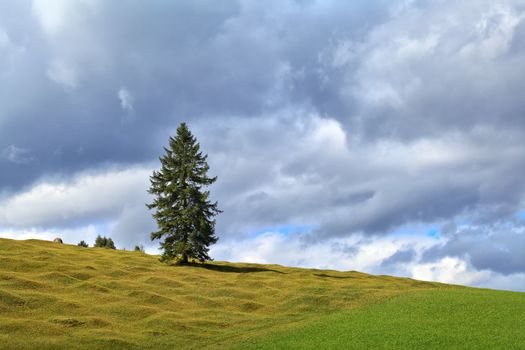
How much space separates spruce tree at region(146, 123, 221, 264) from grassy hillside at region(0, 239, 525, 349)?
829cm

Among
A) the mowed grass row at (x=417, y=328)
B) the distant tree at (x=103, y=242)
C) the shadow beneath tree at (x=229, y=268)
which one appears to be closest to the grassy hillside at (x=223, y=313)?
the mowed grass row at (x=417, y=328)

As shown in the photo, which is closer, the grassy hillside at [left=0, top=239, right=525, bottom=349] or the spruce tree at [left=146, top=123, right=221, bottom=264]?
the grassy hillside at [left=0, top=239, right=525, bottom=349]

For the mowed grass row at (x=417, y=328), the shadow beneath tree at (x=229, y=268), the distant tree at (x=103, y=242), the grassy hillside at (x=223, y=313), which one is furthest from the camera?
the distant tree at (x=103, y=242)

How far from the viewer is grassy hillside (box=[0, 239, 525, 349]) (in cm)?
3247

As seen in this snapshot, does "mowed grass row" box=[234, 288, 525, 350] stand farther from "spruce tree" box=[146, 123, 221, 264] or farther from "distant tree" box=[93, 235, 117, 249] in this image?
"distant tree" box=[93, 235, 117, 249]

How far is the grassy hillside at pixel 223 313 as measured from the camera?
107 feet

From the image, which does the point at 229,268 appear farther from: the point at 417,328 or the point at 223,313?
the point at 417,328

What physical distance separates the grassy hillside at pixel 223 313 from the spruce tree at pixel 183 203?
8.29 m

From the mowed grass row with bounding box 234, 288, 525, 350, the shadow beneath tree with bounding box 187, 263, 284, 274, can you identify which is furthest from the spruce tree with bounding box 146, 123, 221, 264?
the mowed grass row with bounding box 234, 288, 525, 350

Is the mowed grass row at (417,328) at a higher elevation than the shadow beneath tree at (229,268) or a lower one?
lower

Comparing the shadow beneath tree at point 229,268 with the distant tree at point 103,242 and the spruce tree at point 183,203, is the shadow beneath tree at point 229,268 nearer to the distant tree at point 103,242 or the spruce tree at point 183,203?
the spruce tree at point 183,203

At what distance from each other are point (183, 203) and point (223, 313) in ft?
92.7

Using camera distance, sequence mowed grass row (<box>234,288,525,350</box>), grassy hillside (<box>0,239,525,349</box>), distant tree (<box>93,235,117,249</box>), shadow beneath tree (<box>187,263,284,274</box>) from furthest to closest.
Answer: distant tree (<box>93,235,117,249</box>)
shadow beneath tree (<box>187,263,284,274</box>)
grassy hillside (<box>0,239,525,349</box>)
mowed grass row (<box>234,288,525,350</box>)

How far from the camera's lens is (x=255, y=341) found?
3284 centimetres
